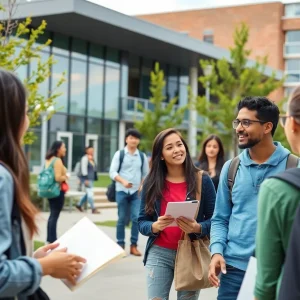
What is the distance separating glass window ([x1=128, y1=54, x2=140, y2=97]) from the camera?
124 ft

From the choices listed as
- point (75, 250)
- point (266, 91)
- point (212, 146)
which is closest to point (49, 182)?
point (212, 146)

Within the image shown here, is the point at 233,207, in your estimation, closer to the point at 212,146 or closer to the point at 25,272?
the point at 25,272

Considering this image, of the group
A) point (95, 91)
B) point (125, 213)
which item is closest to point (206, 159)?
point (125, 213)

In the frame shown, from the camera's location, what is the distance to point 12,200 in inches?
87.1

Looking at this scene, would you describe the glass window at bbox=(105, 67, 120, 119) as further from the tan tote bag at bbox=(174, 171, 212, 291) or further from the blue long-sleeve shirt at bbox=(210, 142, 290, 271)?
the blue long-sleeve shirt at bbox=(210, 142, 290, 271)

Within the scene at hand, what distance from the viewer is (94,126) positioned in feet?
117

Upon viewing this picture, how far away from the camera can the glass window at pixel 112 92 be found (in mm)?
35938

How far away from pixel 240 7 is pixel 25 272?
60.7 meters

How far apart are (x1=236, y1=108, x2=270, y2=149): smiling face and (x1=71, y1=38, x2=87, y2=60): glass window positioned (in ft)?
99.7

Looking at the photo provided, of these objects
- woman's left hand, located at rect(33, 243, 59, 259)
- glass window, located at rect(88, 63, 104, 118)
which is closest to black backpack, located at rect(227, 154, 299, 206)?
woman's left hand, located at rect(33, 243, 59, 259)

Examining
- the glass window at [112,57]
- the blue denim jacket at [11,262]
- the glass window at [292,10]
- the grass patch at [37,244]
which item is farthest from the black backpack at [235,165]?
the glass window at [292,10]

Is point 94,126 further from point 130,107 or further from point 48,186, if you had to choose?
point 48,186

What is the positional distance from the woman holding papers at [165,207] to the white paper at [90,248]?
1581 millimetres

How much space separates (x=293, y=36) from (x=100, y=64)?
30.5m
